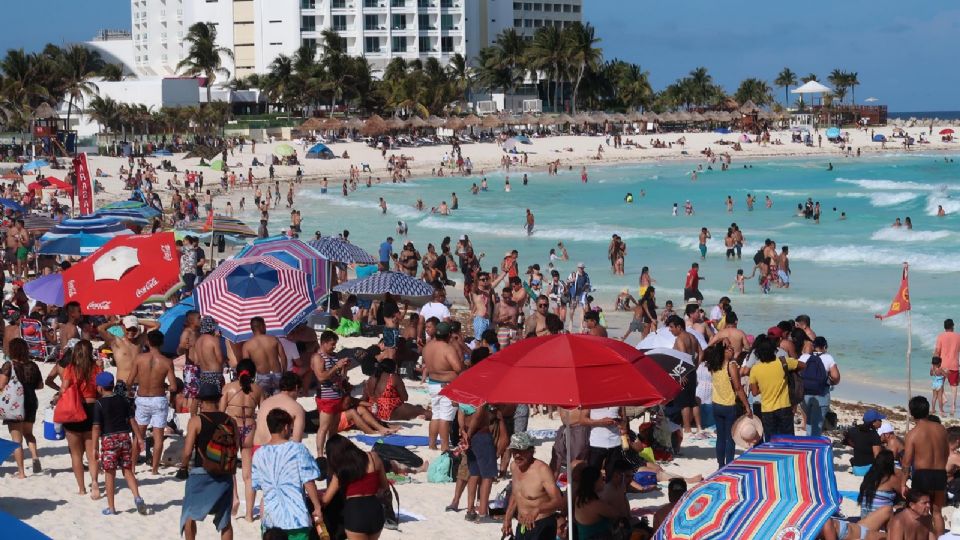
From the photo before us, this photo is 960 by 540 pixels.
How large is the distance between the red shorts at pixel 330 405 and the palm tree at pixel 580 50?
8720 cm

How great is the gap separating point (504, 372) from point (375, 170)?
59.2 meters

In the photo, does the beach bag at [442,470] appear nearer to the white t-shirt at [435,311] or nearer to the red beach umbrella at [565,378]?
the red beach umbrella at [565,378]

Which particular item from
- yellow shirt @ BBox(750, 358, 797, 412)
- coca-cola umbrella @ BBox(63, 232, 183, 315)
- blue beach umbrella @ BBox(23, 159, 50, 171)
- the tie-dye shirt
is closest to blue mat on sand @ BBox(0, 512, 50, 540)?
the tie-dye shirt

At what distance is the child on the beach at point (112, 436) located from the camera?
8836mm

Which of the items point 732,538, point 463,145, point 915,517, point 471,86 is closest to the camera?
point 732,538

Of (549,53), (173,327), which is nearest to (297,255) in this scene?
(173,327)

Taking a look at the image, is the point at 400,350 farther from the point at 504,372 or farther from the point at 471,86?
the point at 471,86

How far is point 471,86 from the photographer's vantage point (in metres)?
99.6

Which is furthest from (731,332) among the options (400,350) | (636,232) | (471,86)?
(471,86)

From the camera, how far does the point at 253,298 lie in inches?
487

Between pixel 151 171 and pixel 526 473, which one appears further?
pixel 151 171

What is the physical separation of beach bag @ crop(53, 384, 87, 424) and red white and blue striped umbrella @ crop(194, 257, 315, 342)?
305cm

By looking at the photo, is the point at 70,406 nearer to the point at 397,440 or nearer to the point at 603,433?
the point at 397,440

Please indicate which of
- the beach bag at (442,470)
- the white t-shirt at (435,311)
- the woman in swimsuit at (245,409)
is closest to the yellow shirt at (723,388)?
the beach bag at (442,470)
